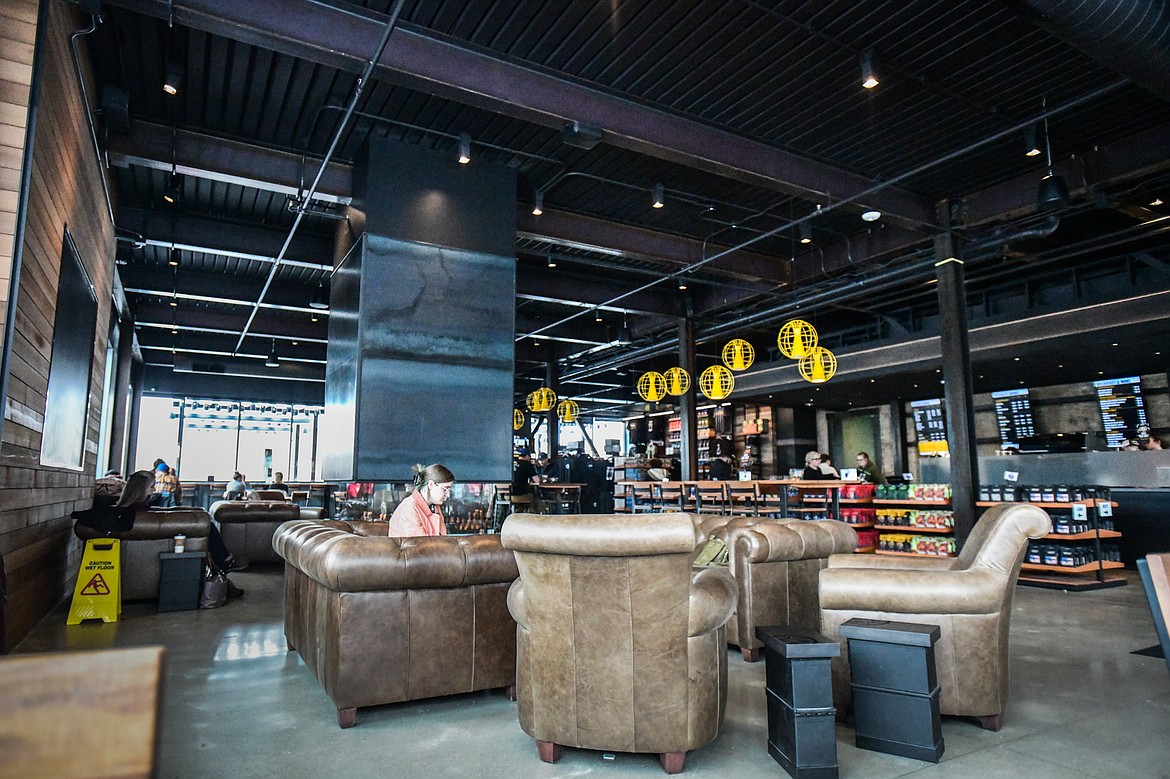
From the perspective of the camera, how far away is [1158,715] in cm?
326

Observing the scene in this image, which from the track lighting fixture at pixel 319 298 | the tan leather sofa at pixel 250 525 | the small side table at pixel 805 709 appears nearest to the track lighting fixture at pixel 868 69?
the small side table at pixel 805 709

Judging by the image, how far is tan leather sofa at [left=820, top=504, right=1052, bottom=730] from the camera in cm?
308

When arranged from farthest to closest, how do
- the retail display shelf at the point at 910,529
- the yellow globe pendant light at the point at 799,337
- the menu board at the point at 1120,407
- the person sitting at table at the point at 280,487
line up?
the person sitting at table at the point at 280,487
the menu board at the point at 1120,407
the retail display shelf at the point at 910,529
the yellow globe pendant light at the point at 799,337

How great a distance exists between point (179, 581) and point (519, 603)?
4.72 meters

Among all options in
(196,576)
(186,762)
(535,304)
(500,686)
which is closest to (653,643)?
(500,686)

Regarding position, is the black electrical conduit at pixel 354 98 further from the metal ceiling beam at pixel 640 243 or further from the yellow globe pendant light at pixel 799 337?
the yellow globe pendant light at pixel 799 337

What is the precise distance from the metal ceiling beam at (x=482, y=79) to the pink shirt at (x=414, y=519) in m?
3.32

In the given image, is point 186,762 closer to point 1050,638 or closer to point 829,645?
point 829,645

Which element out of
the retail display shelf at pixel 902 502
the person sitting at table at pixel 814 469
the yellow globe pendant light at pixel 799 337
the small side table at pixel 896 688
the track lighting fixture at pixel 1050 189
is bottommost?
the small side table at pixel 896 688

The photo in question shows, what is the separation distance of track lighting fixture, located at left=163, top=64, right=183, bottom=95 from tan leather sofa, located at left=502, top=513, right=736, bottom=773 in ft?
17.8

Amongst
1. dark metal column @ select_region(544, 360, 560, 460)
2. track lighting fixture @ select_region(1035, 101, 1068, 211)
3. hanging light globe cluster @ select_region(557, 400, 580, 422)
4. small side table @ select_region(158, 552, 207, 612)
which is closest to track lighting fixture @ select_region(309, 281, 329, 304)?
small side table @ select_region(158, 552, 207, 612)

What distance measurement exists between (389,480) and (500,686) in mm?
3445

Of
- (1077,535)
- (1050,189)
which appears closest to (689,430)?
(1077,535)

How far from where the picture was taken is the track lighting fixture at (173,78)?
5.75 metres
